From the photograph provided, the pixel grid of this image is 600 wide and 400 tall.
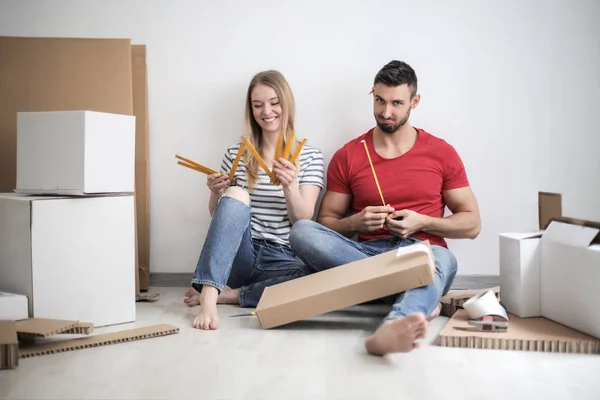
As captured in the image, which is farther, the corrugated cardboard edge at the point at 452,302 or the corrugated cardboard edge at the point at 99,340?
the corrugated cardboard edge at the point at 452,302

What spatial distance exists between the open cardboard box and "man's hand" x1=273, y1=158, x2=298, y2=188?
0.72 metres

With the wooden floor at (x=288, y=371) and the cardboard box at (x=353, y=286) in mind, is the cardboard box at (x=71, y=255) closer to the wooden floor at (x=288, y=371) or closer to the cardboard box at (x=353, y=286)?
the wooden floor at (x=288, y=371)

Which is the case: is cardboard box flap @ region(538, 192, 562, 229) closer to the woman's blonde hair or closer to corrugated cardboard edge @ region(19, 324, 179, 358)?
the woman's blonde hair

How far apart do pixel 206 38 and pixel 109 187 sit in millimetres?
892

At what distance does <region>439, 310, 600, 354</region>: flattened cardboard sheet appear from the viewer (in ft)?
6.00

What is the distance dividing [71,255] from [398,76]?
125 cm

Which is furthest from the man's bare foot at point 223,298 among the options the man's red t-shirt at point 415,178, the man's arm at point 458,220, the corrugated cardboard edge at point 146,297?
the man's arm at point 458,220

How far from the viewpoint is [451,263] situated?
2264 millimetres

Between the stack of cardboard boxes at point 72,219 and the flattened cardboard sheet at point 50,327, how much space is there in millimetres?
106

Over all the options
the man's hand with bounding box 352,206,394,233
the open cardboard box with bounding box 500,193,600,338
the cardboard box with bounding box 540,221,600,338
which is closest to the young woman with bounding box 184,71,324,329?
the man's hand with bounding box 352,206,394,233

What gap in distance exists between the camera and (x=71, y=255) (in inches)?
81.2

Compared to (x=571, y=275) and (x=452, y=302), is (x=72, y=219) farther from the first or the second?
(x=571, y=275)

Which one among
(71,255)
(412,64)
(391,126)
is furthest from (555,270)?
(71,255)

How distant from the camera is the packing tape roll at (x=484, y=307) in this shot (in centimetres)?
197
